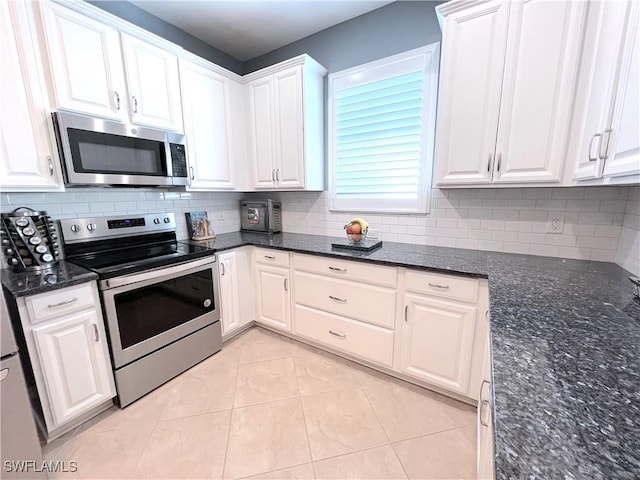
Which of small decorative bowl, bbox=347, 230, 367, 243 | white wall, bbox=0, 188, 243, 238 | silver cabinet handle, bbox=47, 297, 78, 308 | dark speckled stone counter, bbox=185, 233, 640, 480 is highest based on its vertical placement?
white wall, bbox=0, 188, 243, 238

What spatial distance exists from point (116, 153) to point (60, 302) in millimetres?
994

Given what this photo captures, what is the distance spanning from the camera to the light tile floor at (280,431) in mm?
1360

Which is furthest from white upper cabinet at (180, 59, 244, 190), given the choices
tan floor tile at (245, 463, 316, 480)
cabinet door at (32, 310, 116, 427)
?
tan floor tile at (245, 463, 316, 480)

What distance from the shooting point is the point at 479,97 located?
1.63 m

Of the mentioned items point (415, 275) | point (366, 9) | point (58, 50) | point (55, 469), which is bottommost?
point (55, 469)

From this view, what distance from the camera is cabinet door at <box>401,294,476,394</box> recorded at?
1619 millimetres

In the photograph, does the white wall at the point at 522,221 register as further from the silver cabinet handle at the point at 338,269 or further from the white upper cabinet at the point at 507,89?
the silver cabinet handle at the point at 338,269

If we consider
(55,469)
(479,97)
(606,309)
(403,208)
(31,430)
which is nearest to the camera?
(606,309)

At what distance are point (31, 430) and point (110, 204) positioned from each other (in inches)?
57.2

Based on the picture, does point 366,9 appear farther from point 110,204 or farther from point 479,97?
point 110,204

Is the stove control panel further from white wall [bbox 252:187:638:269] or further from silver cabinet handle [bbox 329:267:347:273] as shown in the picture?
white wall [bbox 252:187:638:269]

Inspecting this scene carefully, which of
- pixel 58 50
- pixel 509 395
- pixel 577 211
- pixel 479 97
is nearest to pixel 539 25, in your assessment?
pixel 479 97

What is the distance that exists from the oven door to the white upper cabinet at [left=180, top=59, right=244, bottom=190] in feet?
2.71

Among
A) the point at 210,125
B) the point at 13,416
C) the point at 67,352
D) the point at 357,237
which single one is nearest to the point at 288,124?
the point at 210,125
